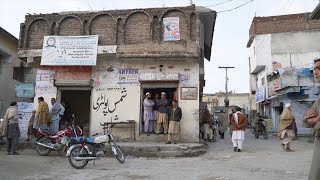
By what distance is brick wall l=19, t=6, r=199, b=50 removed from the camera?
12720 mm

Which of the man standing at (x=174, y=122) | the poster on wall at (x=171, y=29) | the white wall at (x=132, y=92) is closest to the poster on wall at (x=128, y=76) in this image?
the white wall at (x=132, y=92)

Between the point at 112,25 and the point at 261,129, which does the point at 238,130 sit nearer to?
the point at 112,25

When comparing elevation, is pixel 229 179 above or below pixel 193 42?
below

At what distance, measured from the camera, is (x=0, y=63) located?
18.5 m

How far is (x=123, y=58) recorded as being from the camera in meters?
12.6

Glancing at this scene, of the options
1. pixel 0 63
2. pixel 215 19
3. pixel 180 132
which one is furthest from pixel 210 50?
pixel 0 63

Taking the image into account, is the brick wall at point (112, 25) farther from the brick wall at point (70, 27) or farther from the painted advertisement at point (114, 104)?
the painted advertisement at point (114, 104)

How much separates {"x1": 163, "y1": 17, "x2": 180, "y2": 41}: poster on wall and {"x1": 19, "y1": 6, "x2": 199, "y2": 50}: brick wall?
17cm

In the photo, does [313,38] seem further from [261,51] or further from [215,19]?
[215,19]

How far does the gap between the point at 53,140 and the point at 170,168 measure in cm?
448

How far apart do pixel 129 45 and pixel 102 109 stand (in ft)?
9.36

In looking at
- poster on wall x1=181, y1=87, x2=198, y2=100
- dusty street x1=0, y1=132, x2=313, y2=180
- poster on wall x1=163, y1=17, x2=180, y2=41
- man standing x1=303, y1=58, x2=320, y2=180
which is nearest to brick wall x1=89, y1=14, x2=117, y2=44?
poster on wall x1=163, y1=17, x2=180, y2=41

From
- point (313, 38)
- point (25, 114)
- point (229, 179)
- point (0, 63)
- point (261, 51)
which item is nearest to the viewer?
point (229, 179)

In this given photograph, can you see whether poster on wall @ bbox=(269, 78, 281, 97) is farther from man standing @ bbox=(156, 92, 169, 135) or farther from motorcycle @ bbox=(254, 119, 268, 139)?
man standing @ bbox=(156, 92, 169, 135)
